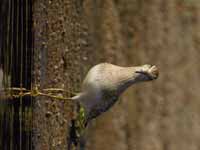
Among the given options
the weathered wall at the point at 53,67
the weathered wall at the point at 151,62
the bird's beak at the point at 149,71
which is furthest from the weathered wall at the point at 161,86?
the bird's beak at the point at 149,71

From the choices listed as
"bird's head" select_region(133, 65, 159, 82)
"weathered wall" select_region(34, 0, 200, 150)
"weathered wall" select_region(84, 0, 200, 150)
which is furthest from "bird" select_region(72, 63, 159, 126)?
"weathered wall" select_region(84, 0, 200, 150)

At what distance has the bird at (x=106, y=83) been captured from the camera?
119 centimetres

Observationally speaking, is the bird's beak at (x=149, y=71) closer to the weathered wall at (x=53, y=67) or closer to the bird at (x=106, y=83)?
the bird at (x=106, y=83)

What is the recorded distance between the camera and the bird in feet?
3.91

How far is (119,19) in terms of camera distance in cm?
249

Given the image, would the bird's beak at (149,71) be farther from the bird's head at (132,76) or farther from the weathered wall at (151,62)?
the weathered wall at (151,62)

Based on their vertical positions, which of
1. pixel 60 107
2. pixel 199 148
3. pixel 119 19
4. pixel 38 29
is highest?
pixel 119 19

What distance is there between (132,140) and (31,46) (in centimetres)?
157

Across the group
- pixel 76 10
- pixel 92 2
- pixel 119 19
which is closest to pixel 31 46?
pixel 76 10

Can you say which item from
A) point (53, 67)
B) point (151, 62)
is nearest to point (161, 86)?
point (151, 62)

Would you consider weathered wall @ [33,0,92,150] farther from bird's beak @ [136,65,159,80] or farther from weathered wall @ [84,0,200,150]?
weathered wall @ [84,0,200,150]

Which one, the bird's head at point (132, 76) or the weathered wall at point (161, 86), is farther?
the weathered wall at point (161, 86)

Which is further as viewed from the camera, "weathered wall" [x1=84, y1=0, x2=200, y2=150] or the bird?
"weathered wall" [x1=84, y1=0, x2=200, y2=150]

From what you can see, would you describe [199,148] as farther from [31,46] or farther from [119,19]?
[31,46]
